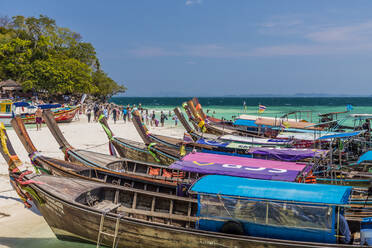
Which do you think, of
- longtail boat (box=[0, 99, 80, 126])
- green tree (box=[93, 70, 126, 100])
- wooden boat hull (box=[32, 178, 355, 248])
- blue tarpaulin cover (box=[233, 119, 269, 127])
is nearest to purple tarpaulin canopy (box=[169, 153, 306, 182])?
wooden boat hull (box=[32, 178, 355, 248])

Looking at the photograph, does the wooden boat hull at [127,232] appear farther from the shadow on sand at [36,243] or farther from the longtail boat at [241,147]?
the longtail boat at [241,147]

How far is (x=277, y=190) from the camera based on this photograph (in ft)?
21.5

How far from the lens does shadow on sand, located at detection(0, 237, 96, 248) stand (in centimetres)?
826

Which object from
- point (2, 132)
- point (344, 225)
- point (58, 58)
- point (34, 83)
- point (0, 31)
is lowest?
point (344, 225)

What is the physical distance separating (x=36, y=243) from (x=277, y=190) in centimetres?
628

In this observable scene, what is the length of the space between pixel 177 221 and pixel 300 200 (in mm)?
3310

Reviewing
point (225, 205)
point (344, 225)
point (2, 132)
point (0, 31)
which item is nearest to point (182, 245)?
point (225, 205)

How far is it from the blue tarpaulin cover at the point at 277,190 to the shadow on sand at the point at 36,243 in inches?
143

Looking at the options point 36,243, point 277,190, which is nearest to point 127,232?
point 36,243

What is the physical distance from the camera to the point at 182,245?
6.93m

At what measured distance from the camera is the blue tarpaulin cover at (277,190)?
621 cm

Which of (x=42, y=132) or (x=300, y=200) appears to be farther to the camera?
(x=42, y=132)

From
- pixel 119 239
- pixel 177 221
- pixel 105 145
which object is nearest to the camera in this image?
pixel 119 239

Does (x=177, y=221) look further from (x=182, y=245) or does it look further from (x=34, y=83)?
(x=34, y=83)
